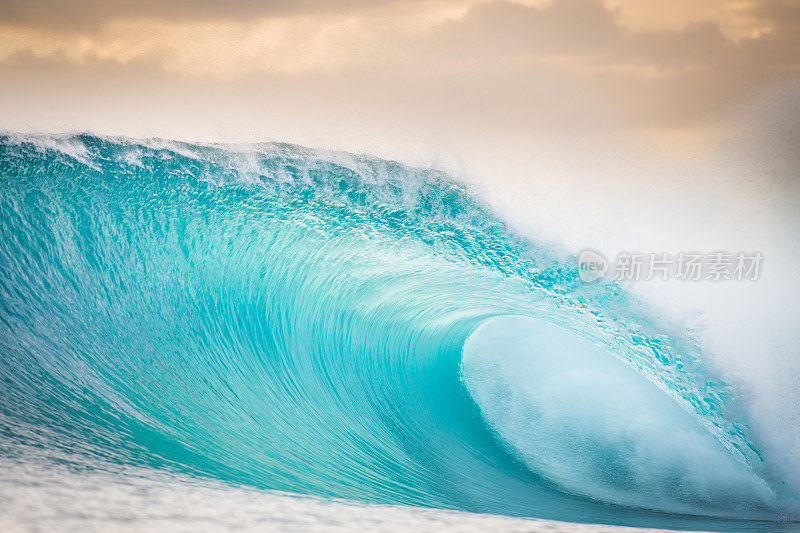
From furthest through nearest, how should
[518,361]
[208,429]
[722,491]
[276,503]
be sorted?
[518,361] → [722,491] → [208,429] → [276,503]

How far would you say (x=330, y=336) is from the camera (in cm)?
446

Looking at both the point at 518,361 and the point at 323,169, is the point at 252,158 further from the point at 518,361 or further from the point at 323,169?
the point at 518,361

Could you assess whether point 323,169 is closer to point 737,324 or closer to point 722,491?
point 737,324

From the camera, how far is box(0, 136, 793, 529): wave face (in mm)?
2818

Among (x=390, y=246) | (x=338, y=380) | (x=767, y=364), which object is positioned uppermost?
(x=390, y=246)

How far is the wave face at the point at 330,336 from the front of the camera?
9.25ft

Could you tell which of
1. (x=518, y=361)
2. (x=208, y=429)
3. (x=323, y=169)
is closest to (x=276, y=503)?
(x=208, y=429)

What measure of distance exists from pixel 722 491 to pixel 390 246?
2.75 m

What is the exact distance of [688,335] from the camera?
3.64 meters

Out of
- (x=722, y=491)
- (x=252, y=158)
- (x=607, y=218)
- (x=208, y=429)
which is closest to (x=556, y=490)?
(x=722, y=491)

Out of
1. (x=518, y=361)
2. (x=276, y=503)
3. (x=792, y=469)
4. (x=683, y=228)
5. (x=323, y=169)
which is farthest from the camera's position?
(x=518, y=361)

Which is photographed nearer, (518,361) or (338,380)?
(338,380)

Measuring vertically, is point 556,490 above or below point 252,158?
below

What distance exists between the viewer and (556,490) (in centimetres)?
379
